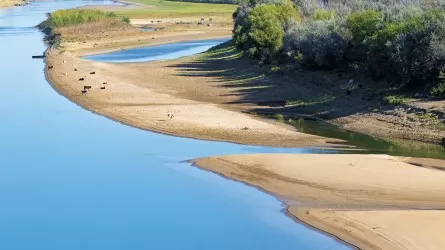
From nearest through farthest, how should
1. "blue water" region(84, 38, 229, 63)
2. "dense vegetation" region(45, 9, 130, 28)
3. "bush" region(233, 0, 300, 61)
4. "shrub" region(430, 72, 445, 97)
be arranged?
"shrub" region(430, 72, 445, 97) → "bush" region(233, 0, 300, 61) → "blue water" region(84, 38, 229, 63) → "dense vegetation" region(45, 9, 130, 28)

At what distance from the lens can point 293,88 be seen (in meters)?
45.5

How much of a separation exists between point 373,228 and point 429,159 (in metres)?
9.00

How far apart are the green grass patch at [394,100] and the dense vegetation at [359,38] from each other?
1.31 metres

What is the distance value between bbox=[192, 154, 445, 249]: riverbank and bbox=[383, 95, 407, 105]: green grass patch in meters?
7.74

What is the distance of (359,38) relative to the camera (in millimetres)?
45156

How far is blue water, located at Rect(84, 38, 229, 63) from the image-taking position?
74.9 meters

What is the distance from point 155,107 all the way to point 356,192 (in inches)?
804

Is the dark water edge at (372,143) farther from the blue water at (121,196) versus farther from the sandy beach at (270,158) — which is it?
the blue water at (121,196)

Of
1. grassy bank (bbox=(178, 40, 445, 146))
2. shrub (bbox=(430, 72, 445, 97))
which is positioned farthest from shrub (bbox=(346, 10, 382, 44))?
shrub (bbox=(430, 72, 445, 97))

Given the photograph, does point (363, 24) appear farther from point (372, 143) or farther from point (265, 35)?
point (372, 143)

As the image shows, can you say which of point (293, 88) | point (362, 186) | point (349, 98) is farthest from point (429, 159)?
point (293, 88)

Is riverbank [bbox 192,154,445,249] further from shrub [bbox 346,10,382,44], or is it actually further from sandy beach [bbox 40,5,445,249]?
shrub [bbox 346,10,382,44]

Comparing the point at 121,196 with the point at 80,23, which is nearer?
the point at 121,196

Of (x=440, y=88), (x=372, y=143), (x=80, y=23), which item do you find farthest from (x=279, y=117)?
(x=80, y=23)
